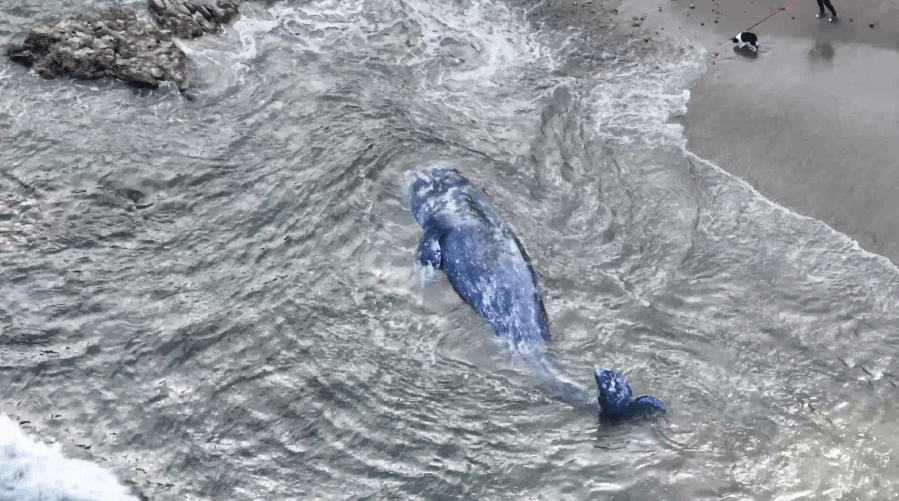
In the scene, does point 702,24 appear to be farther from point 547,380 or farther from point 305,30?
point 547,380

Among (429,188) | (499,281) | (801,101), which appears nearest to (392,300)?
(499,281)

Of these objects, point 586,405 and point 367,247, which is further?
point 367,247

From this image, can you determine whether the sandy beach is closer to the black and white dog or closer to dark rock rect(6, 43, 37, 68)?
the black and white dog

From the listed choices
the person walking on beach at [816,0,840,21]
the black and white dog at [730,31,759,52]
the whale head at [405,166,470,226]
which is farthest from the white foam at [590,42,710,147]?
the whale head at [405,166,470,226]

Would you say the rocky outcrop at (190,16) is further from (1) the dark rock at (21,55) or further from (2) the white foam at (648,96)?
(2) the white foam at (648,96)

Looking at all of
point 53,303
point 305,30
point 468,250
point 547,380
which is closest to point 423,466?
point 547,380

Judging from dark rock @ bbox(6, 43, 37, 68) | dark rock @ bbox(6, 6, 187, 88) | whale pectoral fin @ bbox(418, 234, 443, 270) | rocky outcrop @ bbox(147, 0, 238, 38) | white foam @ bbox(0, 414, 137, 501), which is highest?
rocky outcrop @ bbox(147, 0, 238, 38)
